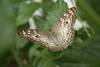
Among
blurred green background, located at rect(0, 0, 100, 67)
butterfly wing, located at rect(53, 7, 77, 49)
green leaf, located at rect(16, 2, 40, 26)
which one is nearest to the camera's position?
blurred green background, located at rect(0, 0, 100, 67)

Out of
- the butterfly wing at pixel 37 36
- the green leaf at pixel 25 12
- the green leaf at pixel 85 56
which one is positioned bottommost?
the green leaf at pixel 85 56

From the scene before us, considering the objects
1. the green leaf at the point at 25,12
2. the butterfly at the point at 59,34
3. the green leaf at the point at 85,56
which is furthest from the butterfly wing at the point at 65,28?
the green leaf at the point at 25,12

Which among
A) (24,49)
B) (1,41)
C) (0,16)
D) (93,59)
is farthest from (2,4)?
(93,59)

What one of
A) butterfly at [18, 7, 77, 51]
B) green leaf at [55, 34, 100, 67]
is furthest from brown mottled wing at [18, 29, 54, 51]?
green leaf at [55, 34, 100, 67]

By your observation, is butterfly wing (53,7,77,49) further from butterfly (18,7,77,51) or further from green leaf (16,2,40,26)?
green leaf (16,2,40,26)

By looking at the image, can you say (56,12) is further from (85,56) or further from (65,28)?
(85,56)

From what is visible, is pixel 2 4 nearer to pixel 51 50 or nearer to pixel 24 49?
pixel 24 49

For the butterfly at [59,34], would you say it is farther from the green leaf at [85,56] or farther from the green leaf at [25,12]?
the green leaf at [25,12]
